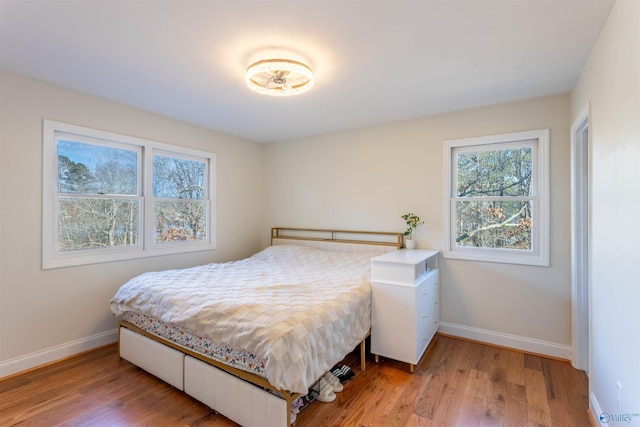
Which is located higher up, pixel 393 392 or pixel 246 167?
pixel 246 167

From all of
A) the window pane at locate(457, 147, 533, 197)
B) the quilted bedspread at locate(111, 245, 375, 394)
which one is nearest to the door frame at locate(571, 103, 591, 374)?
the window pane at locate(457, 147, 533, 197)

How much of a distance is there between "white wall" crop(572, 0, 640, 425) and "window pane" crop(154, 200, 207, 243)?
391cm

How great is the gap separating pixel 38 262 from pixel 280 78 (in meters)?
2.60

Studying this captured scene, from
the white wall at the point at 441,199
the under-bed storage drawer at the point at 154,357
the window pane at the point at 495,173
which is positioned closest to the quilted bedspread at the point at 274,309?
the under-bed storage drawer at the point at 154,357

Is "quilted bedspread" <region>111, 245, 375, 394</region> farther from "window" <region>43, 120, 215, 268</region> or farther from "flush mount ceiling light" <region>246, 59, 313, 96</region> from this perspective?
"flush mount ceiling light" <region>246, 59, 313, 96</region>

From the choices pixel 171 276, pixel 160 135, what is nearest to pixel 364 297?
pixel 171 276

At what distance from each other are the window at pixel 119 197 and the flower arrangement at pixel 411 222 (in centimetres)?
253

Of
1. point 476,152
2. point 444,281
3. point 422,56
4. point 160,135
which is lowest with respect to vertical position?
point 444,281

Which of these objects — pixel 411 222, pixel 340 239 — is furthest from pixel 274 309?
pixel 340 239

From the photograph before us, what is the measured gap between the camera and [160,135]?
11.1 ft

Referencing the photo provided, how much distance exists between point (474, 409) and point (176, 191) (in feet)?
12.0

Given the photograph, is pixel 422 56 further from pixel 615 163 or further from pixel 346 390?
pixel 346 390

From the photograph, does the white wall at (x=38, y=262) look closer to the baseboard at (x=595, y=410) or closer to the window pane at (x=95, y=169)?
the window pane at (x=95, y=169)

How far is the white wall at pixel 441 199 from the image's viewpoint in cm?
272
